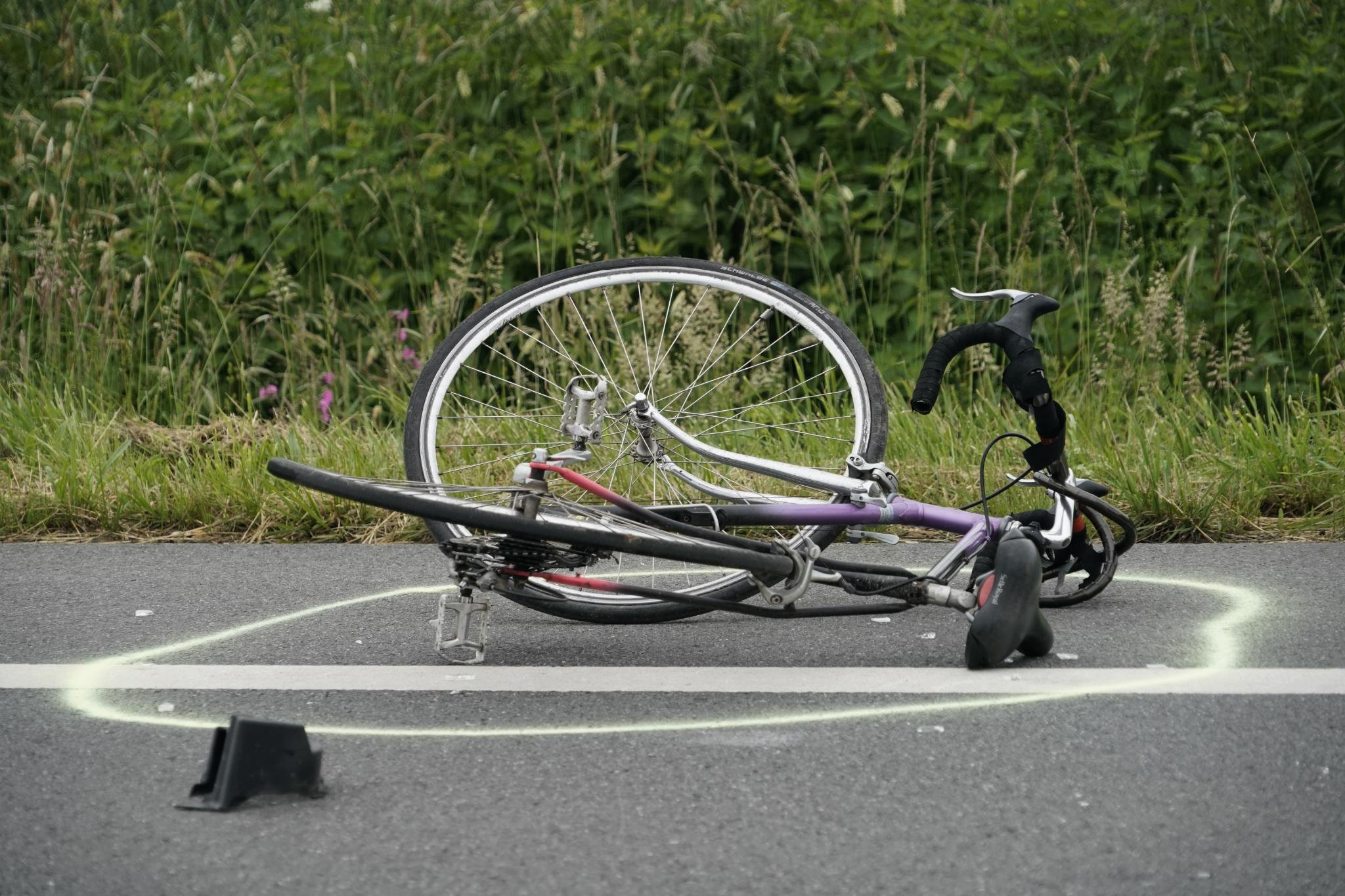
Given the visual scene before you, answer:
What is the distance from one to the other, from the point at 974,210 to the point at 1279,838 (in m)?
4.46

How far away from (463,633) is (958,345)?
1256 millimetres

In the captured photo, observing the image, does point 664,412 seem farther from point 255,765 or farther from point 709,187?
point 709,187

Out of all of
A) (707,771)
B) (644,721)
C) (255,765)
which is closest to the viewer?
(255,765)

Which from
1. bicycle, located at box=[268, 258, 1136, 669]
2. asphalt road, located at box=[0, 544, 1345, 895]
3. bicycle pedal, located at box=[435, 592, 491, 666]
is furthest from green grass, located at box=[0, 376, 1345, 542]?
bicycle pedal, located at box=[435, 592, 491, 666]

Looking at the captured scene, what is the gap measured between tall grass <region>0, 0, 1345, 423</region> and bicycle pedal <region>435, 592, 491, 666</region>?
2.59 m

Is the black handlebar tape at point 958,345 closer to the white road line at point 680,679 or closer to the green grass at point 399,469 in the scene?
the white road line at point 680,679

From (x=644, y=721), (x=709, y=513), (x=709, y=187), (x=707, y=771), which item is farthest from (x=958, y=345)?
(x=709, y=187)

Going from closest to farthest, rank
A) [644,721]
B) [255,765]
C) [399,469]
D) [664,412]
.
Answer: [255,765] < [644,721] < [664,412] < [399,469]

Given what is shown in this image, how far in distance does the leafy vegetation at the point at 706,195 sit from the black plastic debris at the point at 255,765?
302 centimetres

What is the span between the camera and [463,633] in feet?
10.4

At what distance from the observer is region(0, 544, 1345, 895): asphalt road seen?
2172 mm

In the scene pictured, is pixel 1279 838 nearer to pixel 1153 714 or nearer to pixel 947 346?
pixel 1153 714

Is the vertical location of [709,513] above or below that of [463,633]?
above

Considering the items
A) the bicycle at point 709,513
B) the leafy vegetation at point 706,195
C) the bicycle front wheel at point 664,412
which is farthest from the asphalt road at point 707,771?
the leafy vegetation at point 706,195
